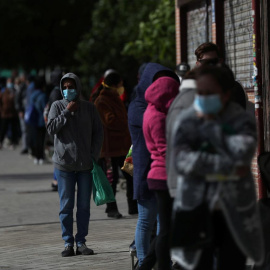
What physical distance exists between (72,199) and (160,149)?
2.28 m

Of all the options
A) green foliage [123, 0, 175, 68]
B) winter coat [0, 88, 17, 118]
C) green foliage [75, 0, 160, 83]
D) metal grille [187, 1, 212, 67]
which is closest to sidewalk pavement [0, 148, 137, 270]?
metal grille [187, 1, 212, 67]

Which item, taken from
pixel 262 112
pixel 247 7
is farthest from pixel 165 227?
pixel 247 7

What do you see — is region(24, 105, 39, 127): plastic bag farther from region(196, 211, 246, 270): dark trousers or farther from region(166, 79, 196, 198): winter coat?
region(196, 211, 246, 270): dark trousers

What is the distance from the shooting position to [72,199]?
8188 millimetres

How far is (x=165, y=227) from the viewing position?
20.0ft

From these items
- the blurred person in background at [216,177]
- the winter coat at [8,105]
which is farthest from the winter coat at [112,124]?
the winter coat at [8,105]

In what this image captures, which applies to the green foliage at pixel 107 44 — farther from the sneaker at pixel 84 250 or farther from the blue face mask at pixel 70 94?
the sneaker at pixel 84 250

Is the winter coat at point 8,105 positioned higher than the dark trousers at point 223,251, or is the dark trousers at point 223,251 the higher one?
the winter coat at point 8,105

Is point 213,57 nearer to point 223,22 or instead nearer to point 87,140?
point 87,140

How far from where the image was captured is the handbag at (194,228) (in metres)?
4.84

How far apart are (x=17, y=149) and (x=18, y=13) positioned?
54.8 feet

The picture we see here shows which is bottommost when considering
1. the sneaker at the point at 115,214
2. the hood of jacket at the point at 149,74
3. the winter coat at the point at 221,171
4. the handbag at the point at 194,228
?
the sneaker at the point at 115,214

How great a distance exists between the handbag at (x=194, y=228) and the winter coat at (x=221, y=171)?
4 centimetres

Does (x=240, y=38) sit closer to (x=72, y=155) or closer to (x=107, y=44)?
(x=72, y=155)
